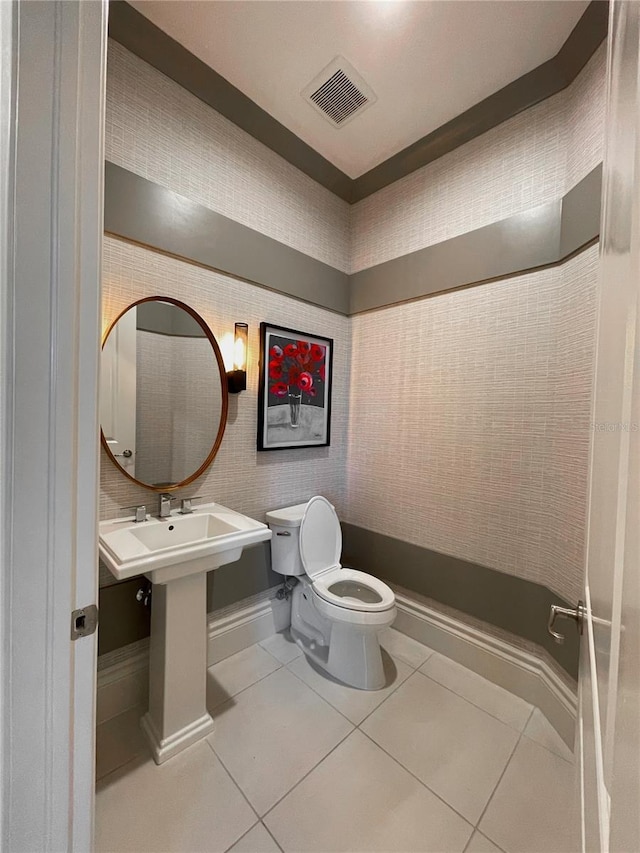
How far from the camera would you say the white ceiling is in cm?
133

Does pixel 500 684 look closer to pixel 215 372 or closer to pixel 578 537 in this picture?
pixel 578 537

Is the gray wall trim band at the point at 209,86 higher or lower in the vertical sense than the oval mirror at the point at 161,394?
higher

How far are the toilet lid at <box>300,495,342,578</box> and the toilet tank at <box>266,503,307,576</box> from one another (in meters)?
0.05

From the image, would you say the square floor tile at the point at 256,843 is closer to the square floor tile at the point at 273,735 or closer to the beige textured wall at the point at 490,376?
the square floor tile at the point at 273,735

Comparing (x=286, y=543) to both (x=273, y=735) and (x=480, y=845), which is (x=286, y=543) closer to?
(x=273, y=735)

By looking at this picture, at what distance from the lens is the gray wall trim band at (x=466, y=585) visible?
1516 mm

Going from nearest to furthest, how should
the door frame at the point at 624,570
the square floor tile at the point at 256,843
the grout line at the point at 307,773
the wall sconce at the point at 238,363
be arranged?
the door frame at the point at 624,570, the square floor tile at the point at 256,843, the grout line at the point at 307,773, the wall sconce at the point at 238,363

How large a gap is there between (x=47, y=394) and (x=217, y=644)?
5.64ft

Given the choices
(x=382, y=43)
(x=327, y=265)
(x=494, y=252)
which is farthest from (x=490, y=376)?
(x=382, y=43)

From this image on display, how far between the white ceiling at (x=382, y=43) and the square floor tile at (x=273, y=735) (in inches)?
117

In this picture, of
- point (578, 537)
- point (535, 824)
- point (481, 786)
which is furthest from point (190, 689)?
point (578, 537)

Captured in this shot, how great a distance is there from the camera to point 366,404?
7.55 feet

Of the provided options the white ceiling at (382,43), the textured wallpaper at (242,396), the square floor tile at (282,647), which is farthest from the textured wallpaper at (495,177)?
the square floor tile at (282,647)

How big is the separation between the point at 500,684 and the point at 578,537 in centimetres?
90
